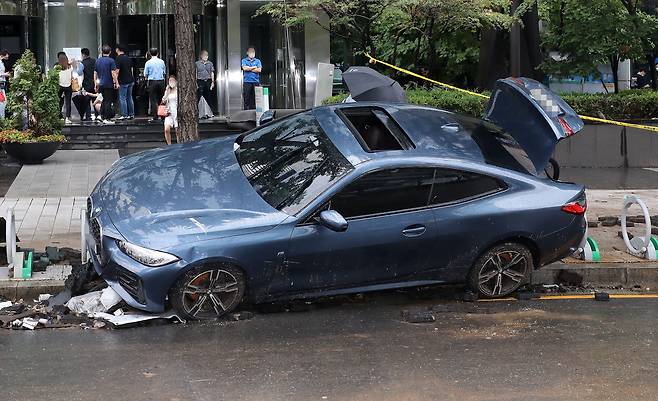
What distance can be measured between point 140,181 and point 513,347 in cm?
325

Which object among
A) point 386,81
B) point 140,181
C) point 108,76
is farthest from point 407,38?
point 140,181

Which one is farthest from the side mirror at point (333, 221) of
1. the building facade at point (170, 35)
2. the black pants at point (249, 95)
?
the building facade at point (170, 35)

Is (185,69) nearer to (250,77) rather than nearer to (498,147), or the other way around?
(498,147)

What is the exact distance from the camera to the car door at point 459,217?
7.04 meters

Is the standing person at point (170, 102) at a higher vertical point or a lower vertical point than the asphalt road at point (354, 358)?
higher

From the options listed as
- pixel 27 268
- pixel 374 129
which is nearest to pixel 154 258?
pixel 27 268

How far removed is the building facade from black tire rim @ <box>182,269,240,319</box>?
15196 mm

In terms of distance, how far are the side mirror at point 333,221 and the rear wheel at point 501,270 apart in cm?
140

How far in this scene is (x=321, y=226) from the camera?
6.67m

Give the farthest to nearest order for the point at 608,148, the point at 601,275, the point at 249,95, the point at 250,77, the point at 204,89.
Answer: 1. the point at 249,95
2. the point at 250,77
3. the point at 204,89
4. the point at 608,148
5. the point at 601,275

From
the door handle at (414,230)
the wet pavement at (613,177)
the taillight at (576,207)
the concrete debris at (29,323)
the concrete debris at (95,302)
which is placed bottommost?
the concrete debris at (29,323)

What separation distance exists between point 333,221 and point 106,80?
13.7 m

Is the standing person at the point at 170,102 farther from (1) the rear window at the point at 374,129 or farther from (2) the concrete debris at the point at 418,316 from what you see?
(2) the concrete debris at the point at 418,316

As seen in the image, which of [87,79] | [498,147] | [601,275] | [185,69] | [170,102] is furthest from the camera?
[87,79]
